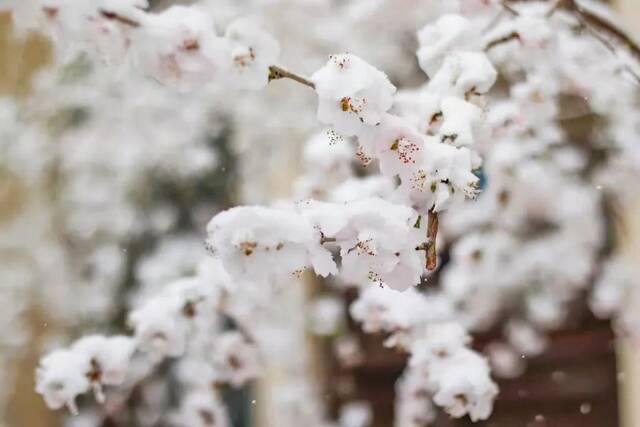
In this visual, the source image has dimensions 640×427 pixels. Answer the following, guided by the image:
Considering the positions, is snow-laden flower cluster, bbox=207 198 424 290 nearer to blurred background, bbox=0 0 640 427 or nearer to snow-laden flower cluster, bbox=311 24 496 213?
snow-laden flower cluster, bbox=311 24 496 213

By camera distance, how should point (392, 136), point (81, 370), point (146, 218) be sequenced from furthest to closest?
point (146, 218) < point (81, 370) < point (392, 136)

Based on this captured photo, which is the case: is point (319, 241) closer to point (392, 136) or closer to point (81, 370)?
point (392, 136)

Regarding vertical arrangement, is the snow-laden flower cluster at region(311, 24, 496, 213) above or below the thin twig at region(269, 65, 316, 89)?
below

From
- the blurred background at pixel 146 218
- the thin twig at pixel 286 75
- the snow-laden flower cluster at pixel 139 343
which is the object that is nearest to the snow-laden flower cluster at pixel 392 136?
the thin twig at pixel 286 75

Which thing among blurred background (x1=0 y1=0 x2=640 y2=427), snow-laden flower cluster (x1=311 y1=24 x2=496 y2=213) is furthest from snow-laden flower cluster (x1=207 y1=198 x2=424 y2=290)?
blurred background (x1=0 y1=0 x2=640 y2=427)

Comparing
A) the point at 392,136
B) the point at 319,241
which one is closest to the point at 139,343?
the point at 319,241

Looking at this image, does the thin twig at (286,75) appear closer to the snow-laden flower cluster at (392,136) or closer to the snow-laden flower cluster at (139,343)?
the snow-laden flower cluster at (392,136)
